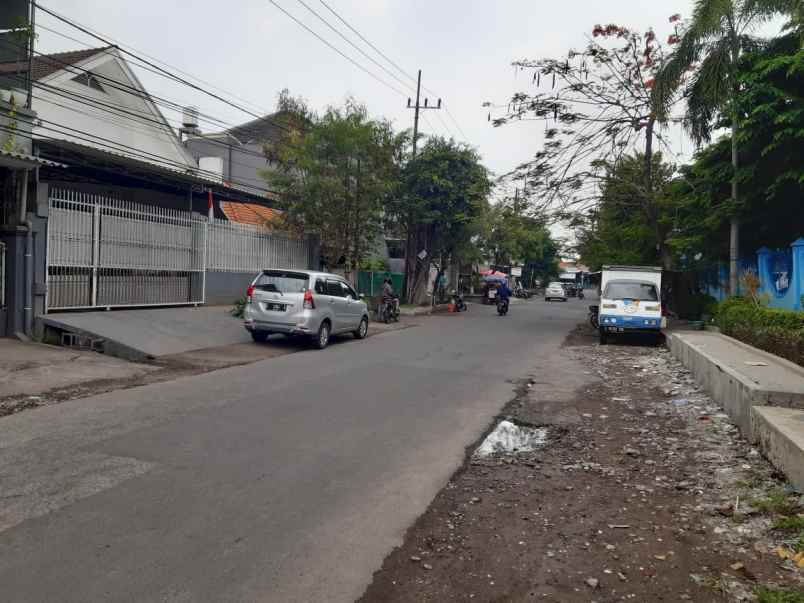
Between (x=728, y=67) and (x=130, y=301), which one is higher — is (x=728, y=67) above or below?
above

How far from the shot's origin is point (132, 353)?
11906 millimetres

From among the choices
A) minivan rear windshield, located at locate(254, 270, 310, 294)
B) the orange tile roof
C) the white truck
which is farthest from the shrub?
the orange tile roof

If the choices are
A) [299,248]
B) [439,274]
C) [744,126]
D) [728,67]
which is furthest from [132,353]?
[439,274]

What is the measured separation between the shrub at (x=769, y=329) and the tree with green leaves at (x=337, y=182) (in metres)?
12.9

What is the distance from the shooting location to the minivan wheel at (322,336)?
47.0ft

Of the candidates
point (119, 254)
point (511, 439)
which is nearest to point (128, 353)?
point (119, 254)

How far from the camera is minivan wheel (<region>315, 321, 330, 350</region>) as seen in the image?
47.0 ft

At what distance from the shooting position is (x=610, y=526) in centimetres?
453

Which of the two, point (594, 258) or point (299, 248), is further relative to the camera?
point (594, 258)

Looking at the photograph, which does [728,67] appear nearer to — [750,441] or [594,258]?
[750,441]

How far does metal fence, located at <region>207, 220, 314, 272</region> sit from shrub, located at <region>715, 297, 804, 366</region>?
44.8 feet

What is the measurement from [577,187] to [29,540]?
2170 cm

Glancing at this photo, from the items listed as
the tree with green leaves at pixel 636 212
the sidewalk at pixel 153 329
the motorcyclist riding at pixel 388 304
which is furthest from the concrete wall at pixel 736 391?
the motorcyclist riding at pixel 388 304

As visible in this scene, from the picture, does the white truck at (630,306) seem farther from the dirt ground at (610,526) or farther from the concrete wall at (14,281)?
the concrete wall at (14,281)
